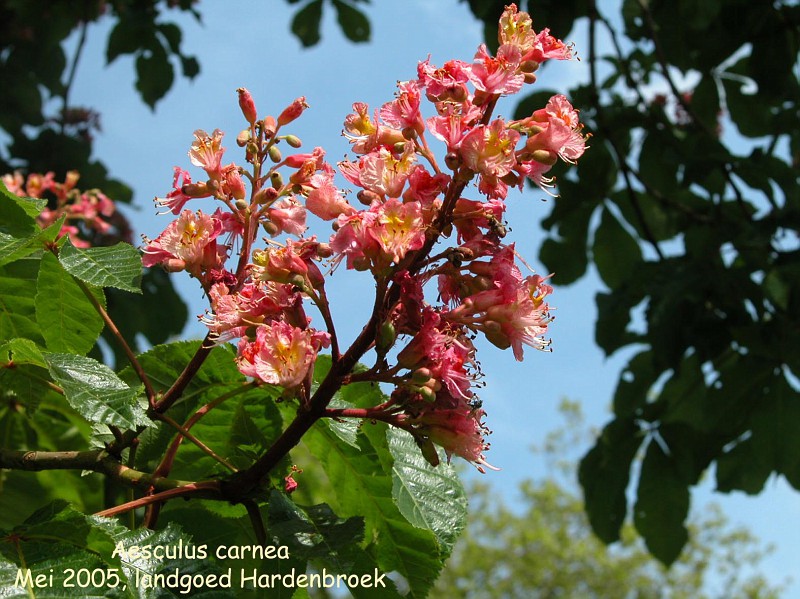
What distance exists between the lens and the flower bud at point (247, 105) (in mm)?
1452

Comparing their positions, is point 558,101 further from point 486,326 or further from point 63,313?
point 63,313

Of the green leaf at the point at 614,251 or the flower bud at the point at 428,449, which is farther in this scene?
the green leaf at the point at 614,251

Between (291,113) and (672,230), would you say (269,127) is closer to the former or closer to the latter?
(291,113)

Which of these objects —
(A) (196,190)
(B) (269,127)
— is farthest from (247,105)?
(A) (196,190)

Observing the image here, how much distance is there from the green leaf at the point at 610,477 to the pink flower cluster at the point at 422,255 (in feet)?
8.20

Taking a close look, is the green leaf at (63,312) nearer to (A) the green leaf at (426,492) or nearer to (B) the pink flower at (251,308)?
(B) the pink flower at (251,308)

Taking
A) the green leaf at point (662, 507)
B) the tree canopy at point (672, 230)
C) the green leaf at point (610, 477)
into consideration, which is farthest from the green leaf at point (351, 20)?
the green leaf at point (662, 507)

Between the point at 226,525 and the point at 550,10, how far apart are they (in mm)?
2666

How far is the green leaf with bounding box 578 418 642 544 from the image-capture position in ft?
12.0

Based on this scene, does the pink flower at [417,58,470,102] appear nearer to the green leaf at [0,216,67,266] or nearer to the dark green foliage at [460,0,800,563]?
the green leaf at [0,216,67,266]

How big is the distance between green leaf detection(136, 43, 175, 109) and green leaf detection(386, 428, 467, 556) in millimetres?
3283

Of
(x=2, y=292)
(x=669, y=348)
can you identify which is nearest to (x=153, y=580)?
(x=2, y=292)

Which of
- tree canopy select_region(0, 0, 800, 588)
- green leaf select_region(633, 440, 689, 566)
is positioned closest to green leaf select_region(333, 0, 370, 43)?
tree canopy select_region(0, 0, 800, 588)

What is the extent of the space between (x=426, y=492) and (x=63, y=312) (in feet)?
1.99
